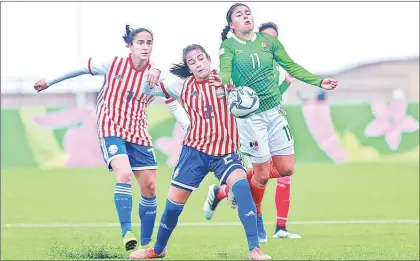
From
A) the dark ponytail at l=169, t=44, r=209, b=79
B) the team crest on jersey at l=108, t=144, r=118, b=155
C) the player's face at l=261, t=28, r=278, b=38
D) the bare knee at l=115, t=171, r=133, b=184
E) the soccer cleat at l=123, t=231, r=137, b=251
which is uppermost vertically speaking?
the player's face at l=261, t=28, r=278, b=38

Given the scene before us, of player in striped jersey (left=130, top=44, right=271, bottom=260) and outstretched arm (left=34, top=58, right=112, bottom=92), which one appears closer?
player in striped jersey (left=130, top=44, right=271, bottom=260)

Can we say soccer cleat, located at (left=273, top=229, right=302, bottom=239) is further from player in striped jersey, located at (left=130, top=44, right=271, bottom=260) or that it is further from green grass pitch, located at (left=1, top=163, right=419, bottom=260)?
player in striped jersey, located at (left=130, top=44, right=271, bottom=260)

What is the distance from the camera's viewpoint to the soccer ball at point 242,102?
24.7ft

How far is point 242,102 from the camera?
7527 mm

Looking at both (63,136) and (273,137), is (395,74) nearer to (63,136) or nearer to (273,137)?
(63,136)

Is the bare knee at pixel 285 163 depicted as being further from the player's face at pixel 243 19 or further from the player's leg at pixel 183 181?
the player's face at pixel 243 19

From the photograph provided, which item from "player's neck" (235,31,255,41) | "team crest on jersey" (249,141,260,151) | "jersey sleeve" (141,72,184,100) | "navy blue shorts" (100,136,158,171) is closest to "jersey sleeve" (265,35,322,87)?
"player's neck" (235,31,255,41)

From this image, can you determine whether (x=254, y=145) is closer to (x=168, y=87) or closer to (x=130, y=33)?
(x=168, y=87)

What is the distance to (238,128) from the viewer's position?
26.7 feet

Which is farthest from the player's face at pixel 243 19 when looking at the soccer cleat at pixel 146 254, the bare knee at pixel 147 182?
the soccer cleat at pixel 146 254

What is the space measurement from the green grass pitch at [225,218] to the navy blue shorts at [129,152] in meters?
0.81

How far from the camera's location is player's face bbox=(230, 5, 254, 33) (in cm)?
773

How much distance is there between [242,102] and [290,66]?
62cm

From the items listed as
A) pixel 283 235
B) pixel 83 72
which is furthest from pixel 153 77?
pixel 283 235
